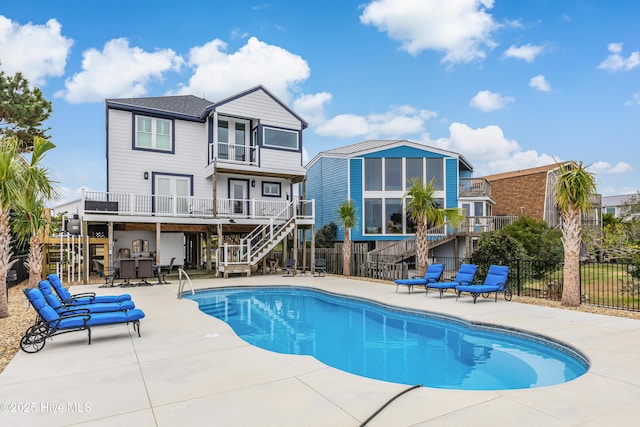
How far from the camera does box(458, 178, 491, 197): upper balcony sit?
27797 mm

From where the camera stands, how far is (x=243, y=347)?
6.26 metres

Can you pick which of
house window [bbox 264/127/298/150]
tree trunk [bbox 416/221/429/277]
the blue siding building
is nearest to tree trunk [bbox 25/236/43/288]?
house window [bbox 264/127/298/150]

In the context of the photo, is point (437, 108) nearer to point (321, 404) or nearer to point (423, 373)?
point (423, 373)

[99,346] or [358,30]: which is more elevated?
[358,30]

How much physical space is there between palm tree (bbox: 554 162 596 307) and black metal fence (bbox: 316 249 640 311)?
3.36 ft

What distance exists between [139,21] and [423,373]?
18138mm

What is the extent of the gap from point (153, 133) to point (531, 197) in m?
27.0

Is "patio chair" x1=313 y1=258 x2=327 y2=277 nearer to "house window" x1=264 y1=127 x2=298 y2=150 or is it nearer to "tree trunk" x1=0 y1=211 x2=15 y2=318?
"house window" x1=264 y1=127 x2=298 y2=150

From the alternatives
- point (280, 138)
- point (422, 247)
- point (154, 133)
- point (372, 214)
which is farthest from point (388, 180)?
point (154, 133)

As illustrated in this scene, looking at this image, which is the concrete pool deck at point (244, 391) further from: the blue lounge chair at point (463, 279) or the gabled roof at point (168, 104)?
the gabled roof at point (168, 104)

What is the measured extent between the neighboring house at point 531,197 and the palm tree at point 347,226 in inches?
668

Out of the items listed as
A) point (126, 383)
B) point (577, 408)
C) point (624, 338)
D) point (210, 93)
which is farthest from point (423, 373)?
point (210, 93)

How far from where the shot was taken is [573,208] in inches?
398

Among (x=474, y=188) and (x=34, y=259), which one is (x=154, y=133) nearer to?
(x=34, y=259)
